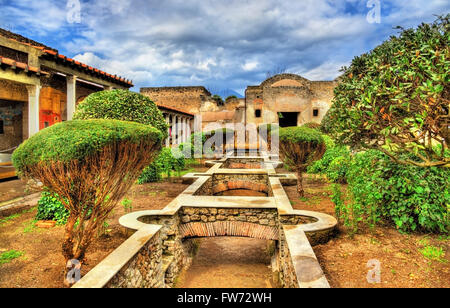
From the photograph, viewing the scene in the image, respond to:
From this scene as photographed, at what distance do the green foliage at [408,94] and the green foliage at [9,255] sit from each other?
4707 millimetres

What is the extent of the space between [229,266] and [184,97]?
26458mm

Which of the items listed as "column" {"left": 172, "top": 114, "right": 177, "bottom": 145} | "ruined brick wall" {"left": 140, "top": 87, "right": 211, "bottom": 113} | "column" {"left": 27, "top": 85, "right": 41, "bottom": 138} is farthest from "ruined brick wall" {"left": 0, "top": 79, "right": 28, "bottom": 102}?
"ruined brick wall" {"left": 140, "top": 87, "right": 211, "bottom": 113}

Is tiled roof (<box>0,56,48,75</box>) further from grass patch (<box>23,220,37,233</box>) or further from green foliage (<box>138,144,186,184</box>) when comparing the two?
grass patch (<box>23,220,37,233</box>)

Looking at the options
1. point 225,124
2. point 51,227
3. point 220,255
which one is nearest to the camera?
point 51,227

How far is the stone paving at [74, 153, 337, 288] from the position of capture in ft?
9.52

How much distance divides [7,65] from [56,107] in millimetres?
5003

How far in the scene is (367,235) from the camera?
4.17 m

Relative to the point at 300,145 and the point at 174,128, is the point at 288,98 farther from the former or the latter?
the point at 300,145

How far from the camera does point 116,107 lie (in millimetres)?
6703

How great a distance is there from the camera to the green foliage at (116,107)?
6648 millimetres

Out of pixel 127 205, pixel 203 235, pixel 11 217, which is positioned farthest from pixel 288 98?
pixel 11 217
